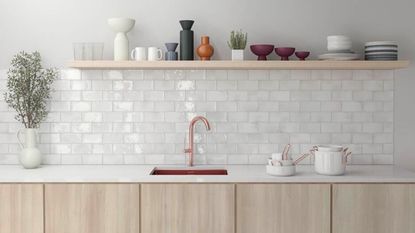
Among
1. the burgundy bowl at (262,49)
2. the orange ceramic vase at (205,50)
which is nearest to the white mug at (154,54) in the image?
the orange ceramic vase at (205,50)

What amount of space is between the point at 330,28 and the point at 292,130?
33.6 inches

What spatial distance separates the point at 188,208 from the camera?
3684 millimetres

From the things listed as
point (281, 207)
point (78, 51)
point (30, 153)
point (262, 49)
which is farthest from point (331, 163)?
point (30, 153)

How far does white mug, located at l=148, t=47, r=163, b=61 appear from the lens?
413 cm

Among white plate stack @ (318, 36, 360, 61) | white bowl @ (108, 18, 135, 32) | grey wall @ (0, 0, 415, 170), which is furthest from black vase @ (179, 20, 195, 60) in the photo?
white plate stack @ (318, 36, 360, 61)

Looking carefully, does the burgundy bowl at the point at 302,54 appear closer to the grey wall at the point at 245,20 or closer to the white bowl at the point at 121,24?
the grey wall at the point at 245,20

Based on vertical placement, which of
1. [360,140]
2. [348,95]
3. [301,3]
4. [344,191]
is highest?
[301,3]

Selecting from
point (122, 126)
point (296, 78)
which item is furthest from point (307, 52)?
point (122, 126)

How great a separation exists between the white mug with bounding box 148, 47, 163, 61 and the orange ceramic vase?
29cm

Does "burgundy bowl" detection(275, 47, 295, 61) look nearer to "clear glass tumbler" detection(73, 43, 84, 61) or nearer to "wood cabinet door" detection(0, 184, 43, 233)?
"clear glass tumbler" detection(73, 43, 84, 61)

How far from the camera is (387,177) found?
12.3 feet

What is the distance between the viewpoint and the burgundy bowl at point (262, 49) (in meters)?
4.18

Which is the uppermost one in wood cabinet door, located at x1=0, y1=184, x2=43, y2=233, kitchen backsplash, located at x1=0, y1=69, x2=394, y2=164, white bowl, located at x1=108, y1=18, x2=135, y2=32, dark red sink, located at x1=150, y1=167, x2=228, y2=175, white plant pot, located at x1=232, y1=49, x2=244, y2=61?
white bowl, located at x1=108, y1=18, x2=135, y2=32

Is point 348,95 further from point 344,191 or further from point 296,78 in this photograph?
point 344,191
